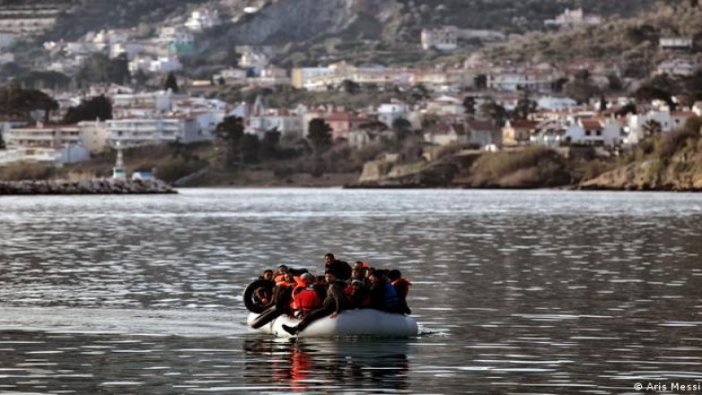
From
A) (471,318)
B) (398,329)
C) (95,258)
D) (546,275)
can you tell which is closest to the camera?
(398,329)

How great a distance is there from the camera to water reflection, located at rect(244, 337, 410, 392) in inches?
1356

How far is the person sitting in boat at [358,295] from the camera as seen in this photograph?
40125 millimetres

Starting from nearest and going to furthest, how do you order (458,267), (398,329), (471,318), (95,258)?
(398,329)
(471,318)
(458,267)
(95,258)

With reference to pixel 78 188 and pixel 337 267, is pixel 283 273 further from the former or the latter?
pixel 78 188

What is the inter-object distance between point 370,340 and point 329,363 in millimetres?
3237

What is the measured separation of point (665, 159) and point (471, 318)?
5450 inches

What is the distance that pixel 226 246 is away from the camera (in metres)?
78.5

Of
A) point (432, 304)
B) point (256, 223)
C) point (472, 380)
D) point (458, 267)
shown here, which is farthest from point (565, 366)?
point (256, 223)

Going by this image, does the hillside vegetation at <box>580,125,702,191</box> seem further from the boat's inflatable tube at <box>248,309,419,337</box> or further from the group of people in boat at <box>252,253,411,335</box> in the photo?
the boat's inflatable tube at <box>248,309,419,337</box>

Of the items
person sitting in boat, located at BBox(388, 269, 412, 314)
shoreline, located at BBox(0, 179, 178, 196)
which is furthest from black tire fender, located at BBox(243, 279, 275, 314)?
shoreline, located at BBox(0, 179, 178, 196)

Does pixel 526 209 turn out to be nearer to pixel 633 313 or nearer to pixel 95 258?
pixel 95 258

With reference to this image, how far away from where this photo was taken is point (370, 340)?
40188mm

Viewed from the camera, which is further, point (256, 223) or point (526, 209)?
point (526, 209)

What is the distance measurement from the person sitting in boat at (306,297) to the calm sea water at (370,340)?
73 cm
